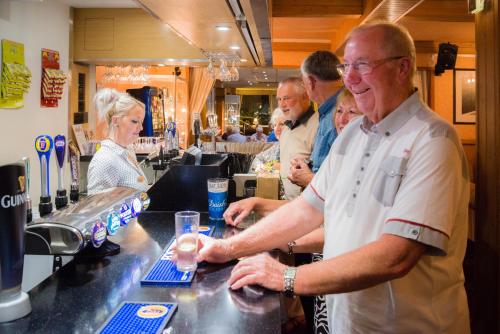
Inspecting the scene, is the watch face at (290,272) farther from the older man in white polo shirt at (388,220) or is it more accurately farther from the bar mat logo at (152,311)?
the bar mat logo at (152,311)

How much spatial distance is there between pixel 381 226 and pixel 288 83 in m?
2.53

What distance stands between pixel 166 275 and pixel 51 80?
12.8 feet

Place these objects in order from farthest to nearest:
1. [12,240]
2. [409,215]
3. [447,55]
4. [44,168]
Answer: [447,55], [44,168], [409,215], [12,240]

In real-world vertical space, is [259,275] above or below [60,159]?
below

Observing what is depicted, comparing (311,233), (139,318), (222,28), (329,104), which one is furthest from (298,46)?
(139,318)

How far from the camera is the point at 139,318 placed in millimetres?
1078

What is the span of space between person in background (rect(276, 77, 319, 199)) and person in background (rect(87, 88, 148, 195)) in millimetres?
1177

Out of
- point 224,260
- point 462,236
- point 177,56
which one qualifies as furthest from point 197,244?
point 177,56

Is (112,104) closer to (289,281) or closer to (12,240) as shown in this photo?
(12,240)

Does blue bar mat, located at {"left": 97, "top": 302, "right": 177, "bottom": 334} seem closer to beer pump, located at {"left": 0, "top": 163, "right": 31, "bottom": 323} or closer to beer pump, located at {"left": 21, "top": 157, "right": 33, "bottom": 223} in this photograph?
beer pump, located at {"left": 0, "top": 163, "right": 31, "bottom": 323}

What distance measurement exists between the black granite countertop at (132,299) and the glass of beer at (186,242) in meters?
0.05

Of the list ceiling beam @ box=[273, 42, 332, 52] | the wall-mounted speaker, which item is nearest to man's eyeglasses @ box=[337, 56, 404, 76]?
the wall-mounted speaker

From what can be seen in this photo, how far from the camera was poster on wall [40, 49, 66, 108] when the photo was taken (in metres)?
4.53

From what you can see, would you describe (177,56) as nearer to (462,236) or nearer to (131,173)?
(131,173)
